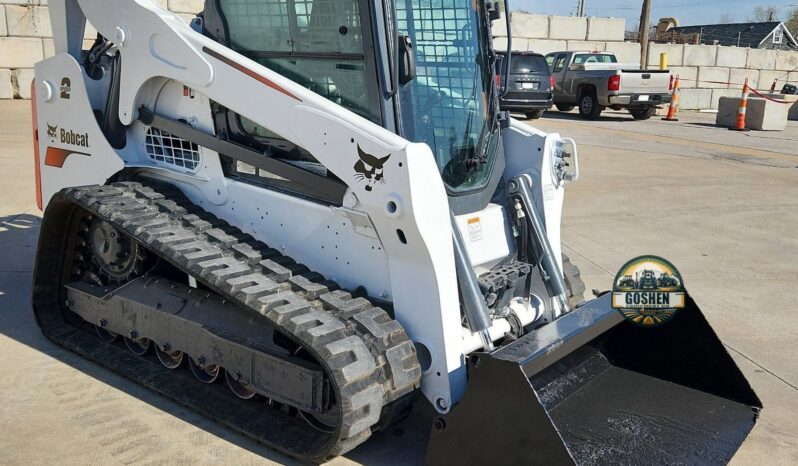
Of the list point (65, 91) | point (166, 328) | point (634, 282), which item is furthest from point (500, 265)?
point (65, 91)

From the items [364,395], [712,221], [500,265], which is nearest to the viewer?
[364,395]

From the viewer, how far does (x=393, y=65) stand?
387cm

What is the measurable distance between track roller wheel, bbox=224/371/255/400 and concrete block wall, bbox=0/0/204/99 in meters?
15.4

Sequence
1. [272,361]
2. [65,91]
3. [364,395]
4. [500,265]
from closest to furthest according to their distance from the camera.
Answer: [364,395] < [272,361] < [500,265] < [65,91]

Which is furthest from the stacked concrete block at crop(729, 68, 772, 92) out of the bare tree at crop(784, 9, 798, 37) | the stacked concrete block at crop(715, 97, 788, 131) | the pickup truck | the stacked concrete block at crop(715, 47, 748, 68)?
the bare tree at crop(784, 9, 798, 37)

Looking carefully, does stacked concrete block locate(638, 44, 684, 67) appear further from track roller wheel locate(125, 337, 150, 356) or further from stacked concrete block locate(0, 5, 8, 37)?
track roller wheel locate(125, 337, 150, 356)

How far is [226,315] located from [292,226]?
1.88 ft

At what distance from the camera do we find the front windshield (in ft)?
13.6

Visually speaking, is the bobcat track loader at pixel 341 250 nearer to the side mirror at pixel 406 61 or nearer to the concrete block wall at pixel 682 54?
the side mirror at pixel 406 61

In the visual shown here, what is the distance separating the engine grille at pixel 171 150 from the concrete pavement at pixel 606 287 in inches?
51.6

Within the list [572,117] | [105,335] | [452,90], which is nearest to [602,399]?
[452,90]

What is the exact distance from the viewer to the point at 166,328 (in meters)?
4.38

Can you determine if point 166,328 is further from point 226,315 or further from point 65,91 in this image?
point 65,91

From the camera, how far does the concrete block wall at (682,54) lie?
82.9ft
